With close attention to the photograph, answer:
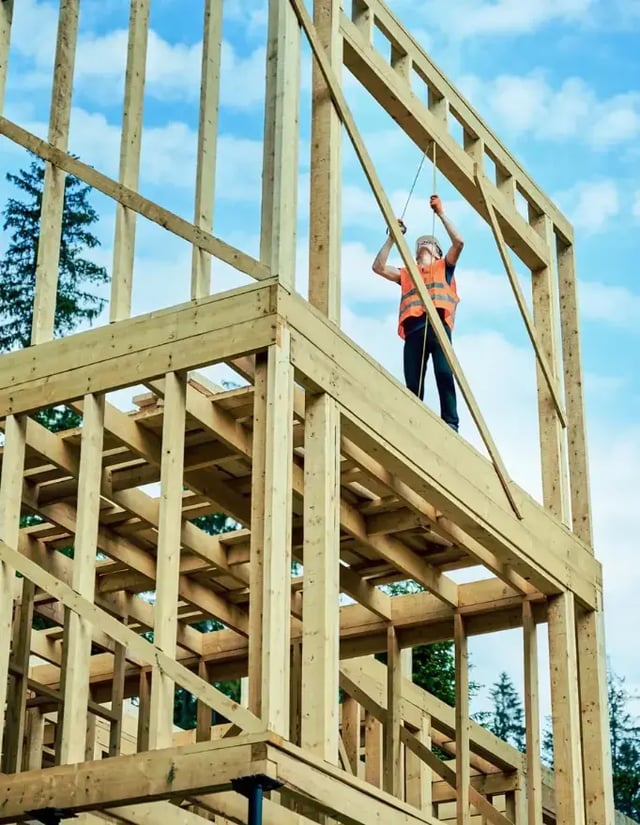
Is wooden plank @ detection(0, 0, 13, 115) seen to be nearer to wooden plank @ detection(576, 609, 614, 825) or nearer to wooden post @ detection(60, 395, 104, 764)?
wooden post @ detection(60, 395, 104, 764)

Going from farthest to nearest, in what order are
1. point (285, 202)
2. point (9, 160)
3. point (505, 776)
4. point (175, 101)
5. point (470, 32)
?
point (470, 32) → point (175, 101) → point (9, 160) → point (505, 776) → point (285, 202)

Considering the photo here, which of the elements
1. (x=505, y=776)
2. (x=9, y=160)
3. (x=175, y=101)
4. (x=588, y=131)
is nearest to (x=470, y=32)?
(x=588, y=131)

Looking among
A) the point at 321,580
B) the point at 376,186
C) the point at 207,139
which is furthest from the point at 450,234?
the point at 321,580

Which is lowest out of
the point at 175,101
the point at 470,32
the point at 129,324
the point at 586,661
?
the point at 586,661

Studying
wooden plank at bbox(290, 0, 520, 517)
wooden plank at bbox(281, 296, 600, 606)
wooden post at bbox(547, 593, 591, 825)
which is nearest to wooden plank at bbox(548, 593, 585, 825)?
wooden post at bbox(547, 593, 591, 825)

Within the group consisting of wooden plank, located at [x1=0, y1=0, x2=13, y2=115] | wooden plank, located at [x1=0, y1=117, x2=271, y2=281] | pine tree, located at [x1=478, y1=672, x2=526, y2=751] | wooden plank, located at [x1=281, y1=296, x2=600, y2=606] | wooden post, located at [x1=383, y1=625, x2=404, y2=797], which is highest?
pine tree, located at [x1=478, y1=672, x2=526, y2=751]

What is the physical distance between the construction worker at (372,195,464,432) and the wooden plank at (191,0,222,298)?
112 inches

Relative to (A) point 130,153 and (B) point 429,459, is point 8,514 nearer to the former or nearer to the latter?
(A) point 130,153

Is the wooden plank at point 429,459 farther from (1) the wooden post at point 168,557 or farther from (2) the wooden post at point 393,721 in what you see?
(2) the wooden post at point 393,721

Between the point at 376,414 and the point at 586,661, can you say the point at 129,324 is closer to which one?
the point at 376,414

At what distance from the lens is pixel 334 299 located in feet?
40.2

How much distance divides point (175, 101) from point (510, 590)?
76.9m

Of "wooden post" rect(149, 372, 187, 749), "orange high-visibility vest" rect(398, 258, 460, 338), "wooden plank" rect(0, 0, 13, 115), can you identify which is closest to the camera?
"wooden post" rect(149, 372, 187, 749)

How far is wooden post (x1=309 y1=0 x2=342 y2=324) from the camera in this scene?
12266 millimetres
